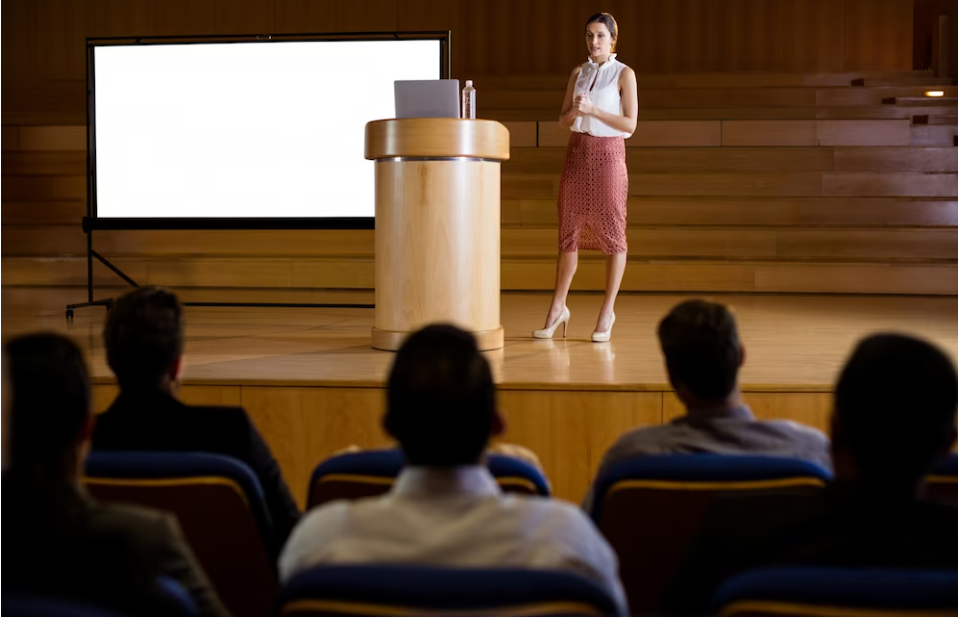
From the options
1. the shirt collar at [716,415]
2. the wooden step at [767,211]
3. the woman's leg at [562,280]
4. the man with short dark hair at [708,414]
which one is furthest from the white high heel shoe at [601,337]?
the wooden step at [767,211]

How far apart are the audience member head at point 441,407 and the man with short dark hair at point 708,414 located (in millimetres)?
450

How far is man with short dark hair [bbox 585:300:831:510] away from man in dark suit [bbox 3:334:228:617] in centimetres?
72

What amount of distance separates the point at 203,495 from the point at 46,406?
44 cm

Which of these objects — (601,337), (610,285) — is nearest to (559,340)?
(601,337)

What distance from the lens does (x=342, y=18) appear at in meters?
9.57

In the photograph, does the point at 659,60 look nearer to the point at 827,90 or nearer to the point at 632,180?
the point at 827,90

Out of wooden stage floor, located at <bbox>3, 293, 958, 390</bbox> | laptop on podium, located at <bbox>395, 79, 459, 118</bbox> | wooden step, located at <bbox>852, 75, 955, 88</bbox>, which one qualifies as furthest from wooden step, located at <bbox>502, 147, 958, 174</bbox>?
laptop on podium, located at <bbox>395, 79, 459, 118</bbox>

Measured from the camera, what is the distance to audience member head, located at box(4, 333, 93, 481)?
47.4 inches

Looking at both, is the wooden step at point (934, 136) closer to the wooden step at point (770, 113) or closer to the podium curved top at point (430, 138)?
the wooden step at point (770, 113)

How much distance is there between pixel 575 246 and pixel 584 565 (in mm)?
3113

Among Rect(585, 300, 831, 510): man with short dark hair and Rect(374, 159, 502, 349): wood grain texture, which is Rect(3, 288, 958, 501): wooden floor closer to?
Rect(374, 159, 502, 349): wood grain texture

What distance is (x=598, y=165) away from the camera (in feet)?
13.6

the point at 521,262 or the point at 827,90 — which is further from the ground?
the point at 827,90

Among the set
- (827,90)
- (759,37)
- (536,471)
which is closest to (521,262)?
(827,90)
